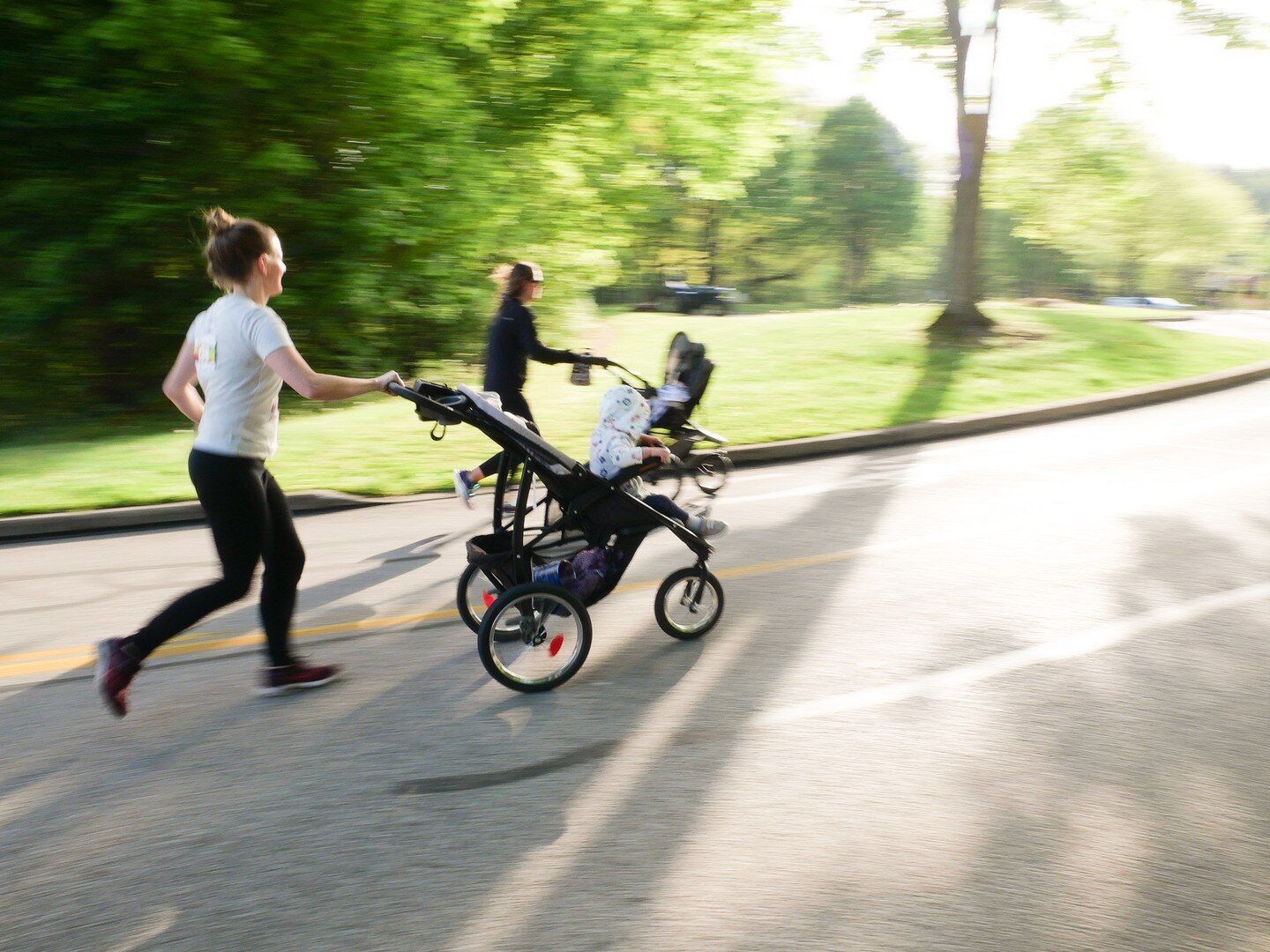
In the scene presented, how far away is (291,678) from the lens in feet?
15.0

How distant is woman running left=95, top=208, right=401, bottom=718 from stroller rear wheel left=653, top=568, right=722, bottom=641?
1.74 m

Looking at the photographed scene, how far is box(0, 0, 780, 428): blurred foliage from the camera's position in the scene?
1174 centimetres

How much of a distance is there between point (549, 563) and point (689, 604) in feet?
2.51

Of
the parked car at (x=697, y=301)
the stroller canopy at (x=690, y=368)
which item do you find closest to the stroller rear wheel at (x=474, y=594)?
the stroller canopy at (x=690, y=368)

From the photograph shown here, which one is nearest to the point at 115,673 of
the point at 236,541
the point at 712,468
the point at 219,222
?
the point at 236,541

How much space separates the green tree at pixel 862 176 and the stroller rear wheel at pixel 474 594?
55.2 meters

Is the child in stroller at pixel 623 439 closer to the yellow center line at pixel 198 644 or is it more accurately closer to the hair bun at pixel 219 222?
the yellow center line at pixel 198 644

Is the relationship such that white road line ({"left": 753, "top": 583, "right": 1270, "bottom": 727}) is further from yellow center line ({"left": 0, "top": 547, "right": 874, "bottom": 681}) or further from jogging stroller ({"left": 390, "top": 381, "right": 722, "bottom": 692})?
yellow center line ({"left": 0, "top": 547, "right": 874, "bottom": 681})

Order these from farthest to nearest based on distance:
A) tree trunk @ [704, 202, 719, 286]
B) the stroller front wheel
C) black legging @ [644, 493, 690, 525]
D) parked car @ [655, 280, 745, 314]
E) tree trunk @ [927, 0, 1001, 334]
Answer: tree trunk @ [704, 202, 719, 286] < parked car @ [655, 280, 745, 314] < tree trunk @ [927, 0, 1001, 334] < the stroller front wheel < black legging @ [644, 493, 690, 525]

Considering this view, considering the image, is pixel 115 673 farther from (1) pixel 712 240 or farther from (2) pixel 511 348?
(1) pixel 712 240

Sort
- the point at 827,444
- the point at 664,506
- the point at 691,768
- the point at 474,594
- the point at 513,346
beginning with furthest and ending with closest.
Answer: the point at 827,444 < the point at 513,346 < the point at 474,594 < the point at 664,506 < the point at 691,768

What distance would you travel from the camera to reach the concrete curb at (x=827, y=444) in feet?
25.1

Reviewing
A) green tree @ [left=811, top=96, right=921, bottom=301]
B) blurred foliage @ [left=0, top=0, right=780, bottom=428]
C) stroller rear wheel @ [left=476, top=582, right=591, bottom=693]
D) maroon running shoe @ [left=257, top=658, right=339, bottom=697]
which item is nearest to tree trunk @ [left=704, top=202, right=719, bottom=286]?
green tree @ [left=811, top=96, right=921, bottom=301]

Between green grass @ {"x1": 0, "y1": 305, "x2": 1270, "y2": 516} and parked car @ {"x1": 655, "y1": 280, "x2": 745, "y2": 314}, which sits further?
parked car @ {"x1": 655, "y1": 280, "x2": 745, "y2": 314}
